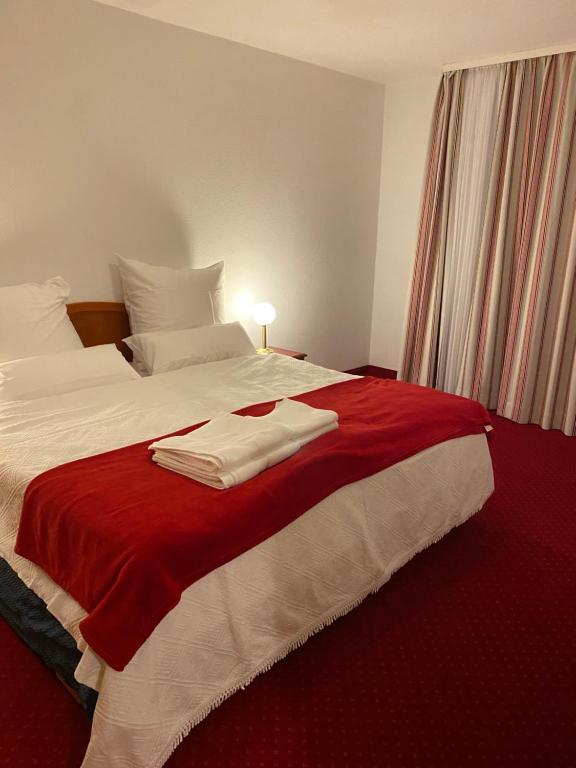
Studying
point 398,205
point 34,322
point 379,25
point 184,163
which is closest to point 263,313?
point 184,163

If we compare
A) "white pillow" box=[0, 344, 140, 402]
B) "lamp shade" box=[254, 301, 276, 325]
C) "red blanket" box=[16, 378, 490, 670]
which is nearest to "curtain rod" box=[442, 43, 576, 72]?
"lamp shade" box=[254, 301, 276, 325]

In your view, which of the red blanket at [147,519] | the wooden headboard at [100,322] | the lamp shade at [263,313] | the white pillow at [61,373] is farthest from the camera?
the lamp shade at [263,313]

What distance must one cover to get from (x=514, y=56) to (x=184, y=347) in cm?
279

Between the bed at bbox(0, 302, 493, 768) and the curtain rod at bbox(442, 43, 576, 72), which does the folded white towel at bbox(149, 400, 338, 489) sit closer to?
the bed at bbox(0, 302, 493, 768)

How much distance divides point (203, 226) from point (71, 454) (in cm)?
215

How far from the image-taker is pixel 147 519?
4.97ft

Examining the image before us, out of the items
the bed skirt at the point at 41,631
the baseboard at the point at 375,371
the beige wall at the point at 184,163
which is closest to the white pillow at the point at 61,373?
the beige wall at the point at 184,163

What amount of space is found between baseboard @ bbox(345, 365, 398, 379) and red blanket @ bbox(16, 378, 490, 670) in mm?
2804

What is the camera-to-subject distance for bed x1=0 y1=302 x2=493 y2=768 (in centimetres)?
140

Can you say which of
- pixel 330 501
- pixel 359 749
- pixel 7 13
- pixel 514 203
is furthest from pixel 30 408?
pixel 514 203

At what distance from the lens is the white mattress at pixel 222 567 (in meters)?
1.40

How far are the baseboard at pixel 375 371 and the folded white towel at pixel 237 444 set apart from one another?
2883 millimetres

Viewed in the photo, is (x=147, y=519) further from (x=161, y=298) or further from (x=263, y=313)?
(x=263, y=313)

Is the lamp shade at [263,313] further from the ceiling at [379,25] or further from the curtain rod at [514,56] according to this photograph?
the curtain rod at [514,56]
